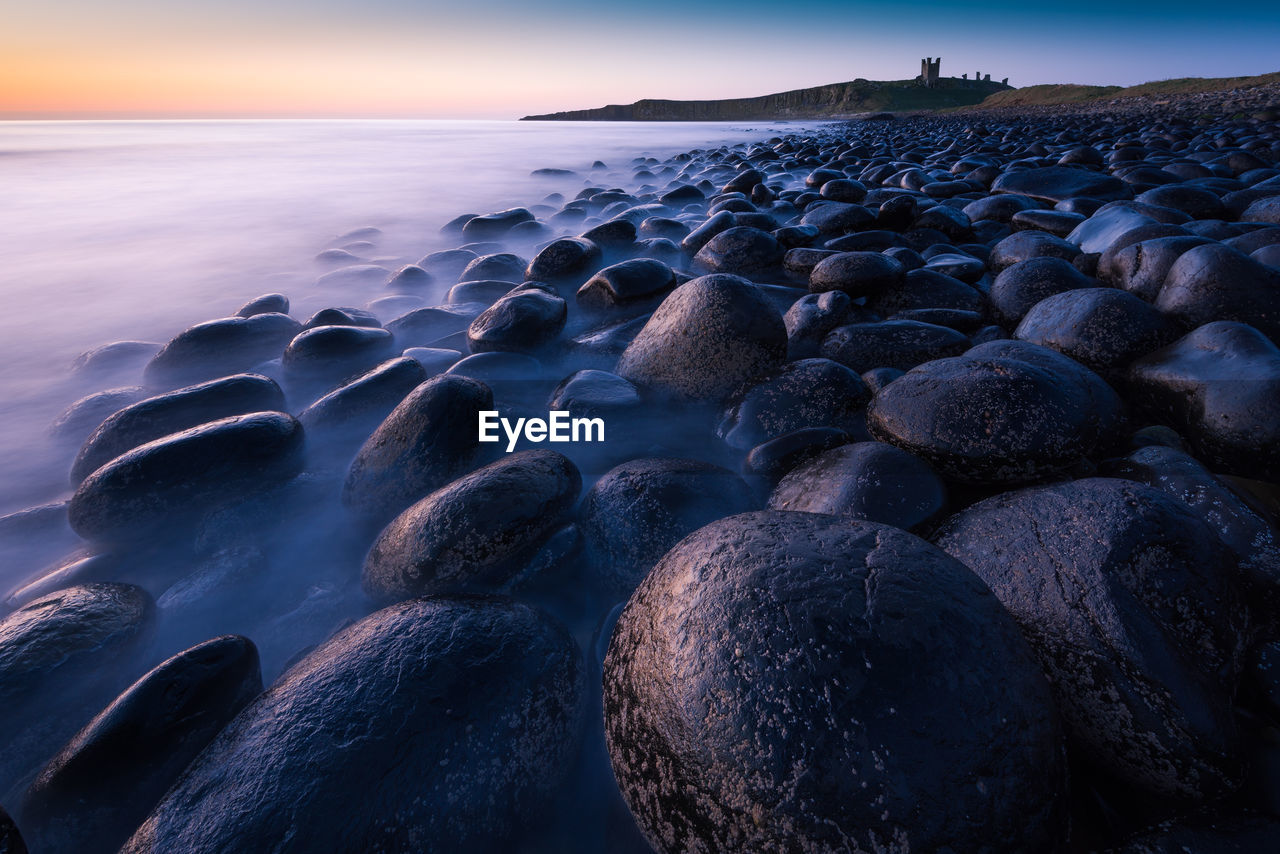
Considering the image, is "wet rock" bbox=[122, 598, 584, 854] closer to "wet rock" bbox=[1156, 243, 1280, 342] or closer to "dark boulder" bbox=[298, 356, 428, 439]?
"dark boulder" bbox=[298, 356, 428, 439]

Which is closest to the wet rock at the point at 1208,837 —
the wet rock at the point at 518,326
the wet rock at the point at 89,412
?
the wet rock at the point at 518,326

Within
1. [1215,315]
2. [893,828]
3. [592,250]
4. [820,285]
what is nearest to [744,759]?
[893,828]

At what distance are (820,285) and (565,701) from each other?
296cm

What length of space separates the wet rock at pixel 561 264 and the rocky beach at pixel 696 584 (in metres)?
1.07

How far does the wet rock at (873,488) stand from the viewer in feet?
5.66

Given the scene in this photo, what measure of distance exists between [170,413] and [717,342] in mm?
2421

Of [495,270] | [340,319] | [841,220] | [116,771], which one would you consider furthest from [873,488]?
[841,220]

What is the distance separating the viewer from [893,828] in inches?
36.7

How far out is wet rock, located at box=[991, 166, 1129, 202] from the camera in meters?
5.66

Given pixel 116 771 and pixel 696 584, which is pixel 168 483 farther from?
pixel 696 584

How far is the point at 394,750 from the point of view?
1.20 meters

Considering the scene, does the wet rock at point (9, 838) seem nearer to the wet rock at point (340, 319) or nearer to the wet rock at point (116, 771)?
the wet rock at point (116, 771)

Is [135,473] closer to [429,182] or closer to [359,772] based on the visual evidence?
[359,772]

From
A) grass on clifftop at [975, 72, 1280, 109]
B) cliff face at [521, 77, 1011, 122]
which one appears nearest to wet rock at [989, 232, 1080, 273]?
grass on clifftop at [975, 72, 1280, 109]
